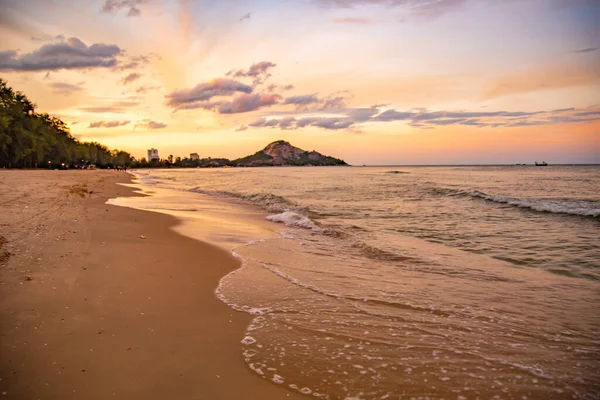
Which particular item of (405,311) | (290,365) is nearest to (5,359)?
(290,365)

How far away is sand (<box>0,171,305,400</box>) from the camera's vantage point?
3256 millimetres

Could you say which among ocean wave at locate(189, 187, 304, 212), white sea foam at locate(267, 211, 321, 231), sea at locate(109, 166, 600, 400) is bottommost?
sea at locate(109, 166, 600, 400)

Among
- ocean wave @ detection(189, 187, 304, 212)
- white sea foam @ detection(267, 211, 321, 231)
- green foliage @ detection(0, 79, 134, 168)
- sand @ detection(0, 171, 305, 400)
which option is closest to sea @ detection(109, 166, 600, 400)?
sand @ detection(0, 171, 305, 400)

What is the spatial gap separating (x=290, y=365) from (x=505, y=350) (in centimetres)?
259

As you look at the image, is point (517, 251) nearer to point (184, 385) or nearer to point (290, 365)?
point (290, 365)

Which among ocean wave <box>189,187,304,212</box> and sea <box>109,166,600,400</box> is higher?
ocean wave <box>189,187,304,212</box>

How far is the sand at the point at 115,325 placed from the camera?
3.26m

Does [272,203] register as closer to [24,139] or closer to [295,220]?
[295,220]

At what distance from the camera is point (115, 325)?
4402mm

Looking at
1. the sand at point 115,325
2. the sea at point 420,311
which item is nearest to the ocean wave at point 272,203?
the sea at point 420,311

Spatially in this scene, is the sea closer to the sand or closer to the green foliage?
the sand

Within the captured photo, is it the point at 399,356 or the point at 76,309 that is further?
the point at 76,309

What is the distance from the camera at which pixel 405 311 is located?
5438mm

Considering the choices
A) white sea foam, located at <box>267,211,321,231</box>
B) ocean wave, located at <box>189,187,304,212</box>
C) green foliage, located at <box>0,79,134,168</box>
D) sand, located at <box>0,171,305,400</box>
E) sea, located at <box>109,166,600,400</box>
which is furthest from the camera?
green foliage, located at <box>0,79,134,168</box>
